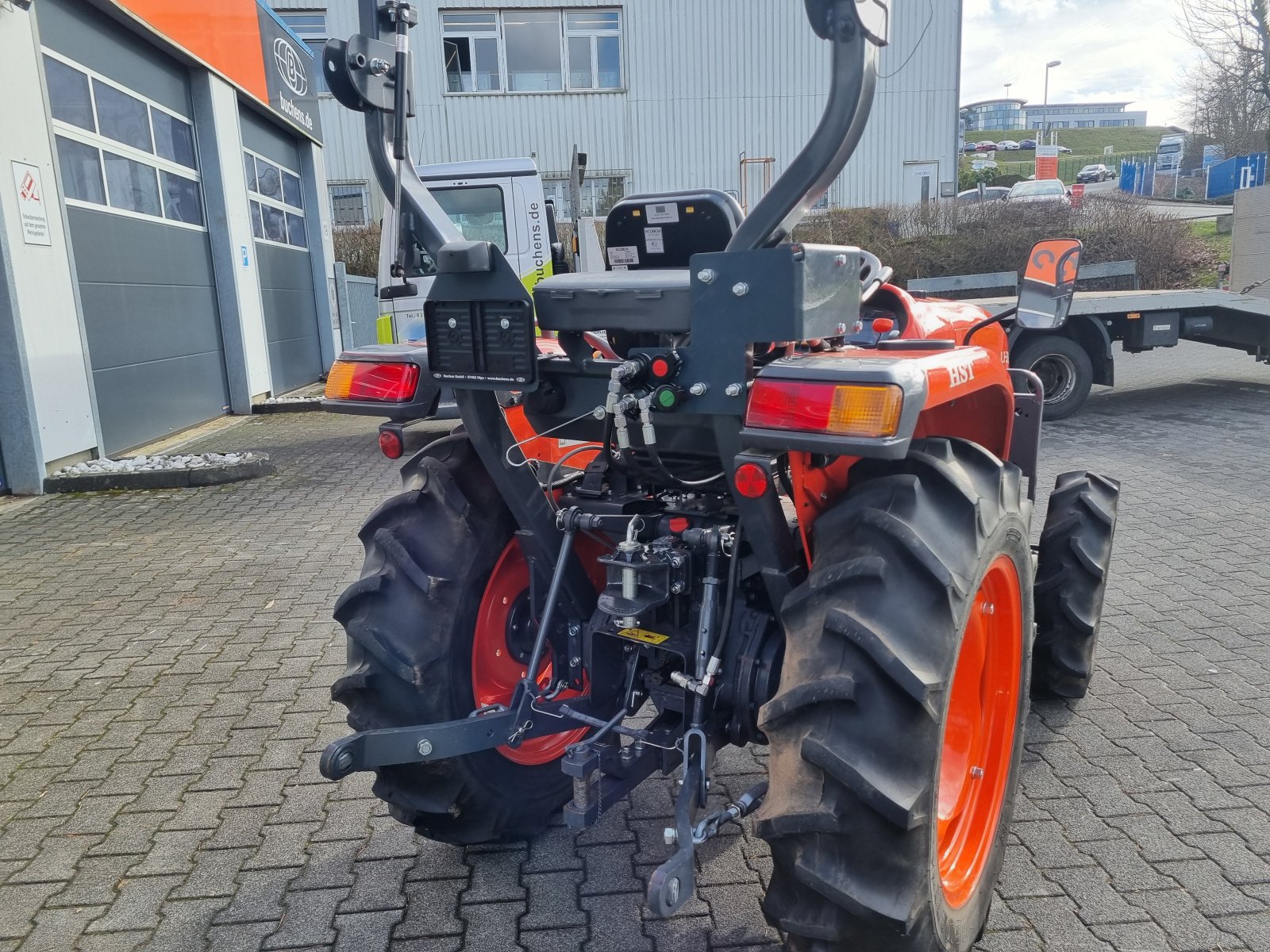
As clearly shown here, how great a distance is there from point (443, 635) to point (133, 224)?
27.3ft

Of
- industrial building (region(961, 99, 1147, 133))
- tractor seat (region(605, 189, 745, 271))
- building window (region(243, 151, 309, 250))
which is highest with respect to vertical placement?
industrial building (region(961, 99, 1147, 133))

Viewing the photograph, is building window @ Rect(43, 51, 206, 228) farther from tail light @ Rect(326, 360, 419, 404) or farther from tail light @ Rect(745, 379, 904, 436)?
tail light @ Rect(745, 379, 904, 436)

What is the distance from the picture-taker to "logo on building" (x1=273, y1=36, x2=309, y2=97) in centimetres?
1310

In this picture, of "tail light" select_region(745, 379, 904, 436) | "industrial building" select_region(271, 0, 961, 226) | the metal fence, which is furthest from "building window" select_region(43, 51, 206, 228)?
"industrial building" select_region(271, 0, 961, 226)

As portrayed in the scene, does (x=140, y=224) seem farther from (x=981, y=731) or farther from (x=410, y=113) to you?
(x=981, y=731)

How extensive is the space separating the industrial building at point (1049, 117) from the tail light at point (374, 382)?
8489 centimetres

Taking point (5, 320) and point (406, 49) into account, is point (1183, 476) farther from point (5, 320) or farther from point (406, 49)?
point (5, 320)

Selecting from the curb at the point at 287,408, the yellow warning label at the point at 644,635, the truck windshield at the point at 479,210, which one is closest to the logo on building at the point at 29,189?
the truck windshield at the point at 479,210

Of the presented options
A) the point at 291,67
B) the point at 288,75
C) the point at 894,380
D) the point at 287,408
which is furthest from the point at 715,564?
the point at 291,67

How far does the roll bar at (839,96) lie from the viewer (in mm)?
1773

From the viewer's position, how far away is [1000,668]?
2578 millimetres

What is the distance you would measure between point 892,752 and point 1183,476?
654 centimetres

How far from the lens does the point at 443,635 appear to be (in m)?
2.50

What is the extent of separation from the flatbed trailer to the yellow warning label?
790cm
